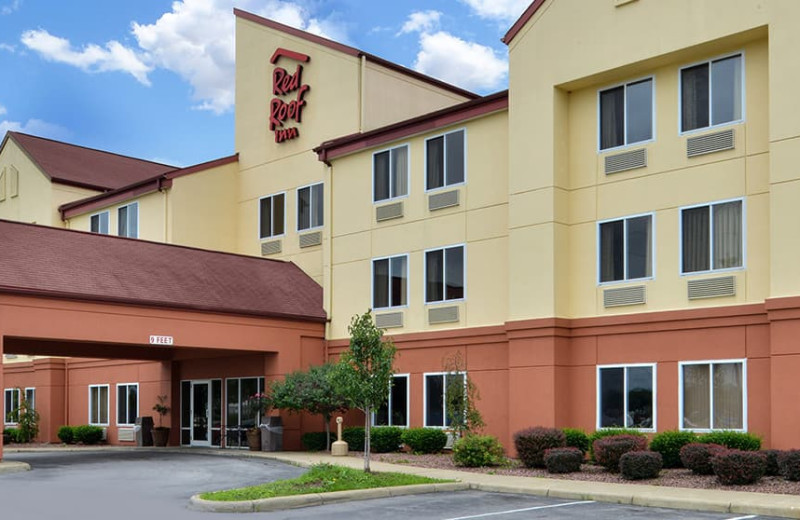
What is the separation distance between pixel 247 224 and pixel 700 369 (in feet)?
61.9

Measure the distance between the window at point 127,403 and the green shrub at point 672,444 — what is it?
20.7 m

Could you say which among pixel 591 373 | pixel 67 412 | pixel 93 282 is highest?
pixel 93 282

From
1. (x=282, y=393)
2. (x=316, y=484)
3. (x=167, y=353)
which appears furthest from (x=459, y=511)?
(x=167, y=353)

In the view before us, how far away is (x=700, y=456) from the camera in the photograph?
18.4m

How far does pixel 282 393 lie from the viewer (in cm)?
2634

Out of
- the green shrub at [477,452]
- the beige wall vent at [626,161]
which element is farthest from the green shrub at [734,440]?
the beige wall vent at [626,161]

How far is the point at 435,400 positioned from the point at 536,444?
5.75m

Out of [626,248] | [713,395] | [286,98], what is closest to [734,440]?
[713,395]

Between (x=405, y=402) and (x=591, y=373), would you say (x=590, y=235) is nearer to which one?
(x=591, y=373)

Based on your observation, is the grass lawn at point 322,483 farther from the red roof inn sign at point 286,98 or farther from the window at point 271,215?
the red roof inn sign at point 286,98

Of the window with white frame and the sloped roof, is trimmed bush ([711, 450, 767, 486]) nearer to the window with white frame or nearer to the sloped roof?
the window with white frame

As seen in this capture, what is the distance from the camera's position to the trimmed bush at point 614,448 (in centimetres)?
1948

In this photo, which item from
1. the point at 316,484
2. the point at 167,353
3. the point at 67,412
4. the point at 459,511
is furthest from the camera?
the point at 67,412

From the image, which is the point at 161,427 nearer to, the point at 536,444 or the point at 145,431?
the point at 145,431
